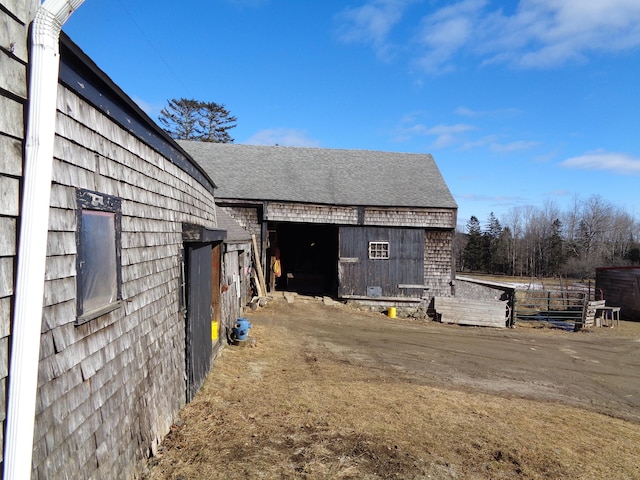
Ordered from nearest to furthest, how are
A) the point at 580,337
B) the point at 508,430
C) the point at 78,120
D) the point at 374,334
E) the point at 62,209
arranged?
the point at 62,209
the point at 78,120
the point at 508,430
the point at 374,334
the point at 580,337

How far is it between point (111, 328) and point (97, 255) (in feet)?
2.39

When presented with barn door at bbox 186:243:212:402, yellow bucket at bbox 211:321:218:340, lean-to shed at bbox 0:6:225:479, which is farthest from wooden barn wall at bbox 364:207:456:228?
lean-to shed at bbox 0:6:225:479

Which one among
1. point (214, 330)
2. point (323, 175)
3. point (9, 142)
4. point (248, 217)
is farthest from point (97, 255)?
point (323, 175)

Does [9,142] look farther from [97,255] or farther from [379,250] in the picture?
[379,250]

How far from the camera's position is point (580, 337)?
57.8 ft

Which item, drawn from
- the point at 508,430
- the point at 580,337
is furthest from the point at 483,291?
the point at 508,430

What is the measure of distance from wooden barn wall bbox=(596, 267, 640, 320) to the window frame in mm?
15152

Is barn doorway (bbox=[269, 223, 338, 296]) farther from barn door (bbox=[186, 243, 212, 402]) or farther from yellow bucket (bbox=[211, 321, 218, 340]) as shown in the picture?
barn door (bbox=[186, 243, 212, 402])

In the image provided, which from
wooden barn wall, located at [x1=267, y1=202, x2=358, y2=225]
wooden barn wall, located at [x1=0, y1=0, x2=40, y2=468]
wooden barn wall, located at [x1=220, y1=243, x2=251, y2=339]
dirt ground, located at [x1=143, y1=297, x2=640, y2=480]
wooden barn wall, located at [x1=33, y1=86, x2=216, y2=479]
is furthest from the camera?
wooden barn wall, located at [x1=267, y1=202, x2=358, y2=225]

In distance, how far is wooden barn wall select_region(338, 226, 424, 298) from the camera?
19.8 meters

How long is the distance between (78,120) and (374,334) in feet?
41.7

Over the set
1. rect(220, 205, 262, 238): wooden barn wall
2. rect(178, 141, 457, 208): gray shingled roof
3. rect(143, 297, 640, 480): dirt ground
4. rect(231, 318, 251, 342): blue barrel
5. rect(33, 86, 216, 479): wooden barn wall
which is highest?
rect(178, 141, 457, 208): gray shingled roof

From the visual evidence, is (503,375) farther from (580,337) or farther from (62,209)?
(62,209)

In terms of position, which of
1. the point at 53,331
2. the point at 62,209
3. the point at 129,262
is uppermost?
the point at 62,209
